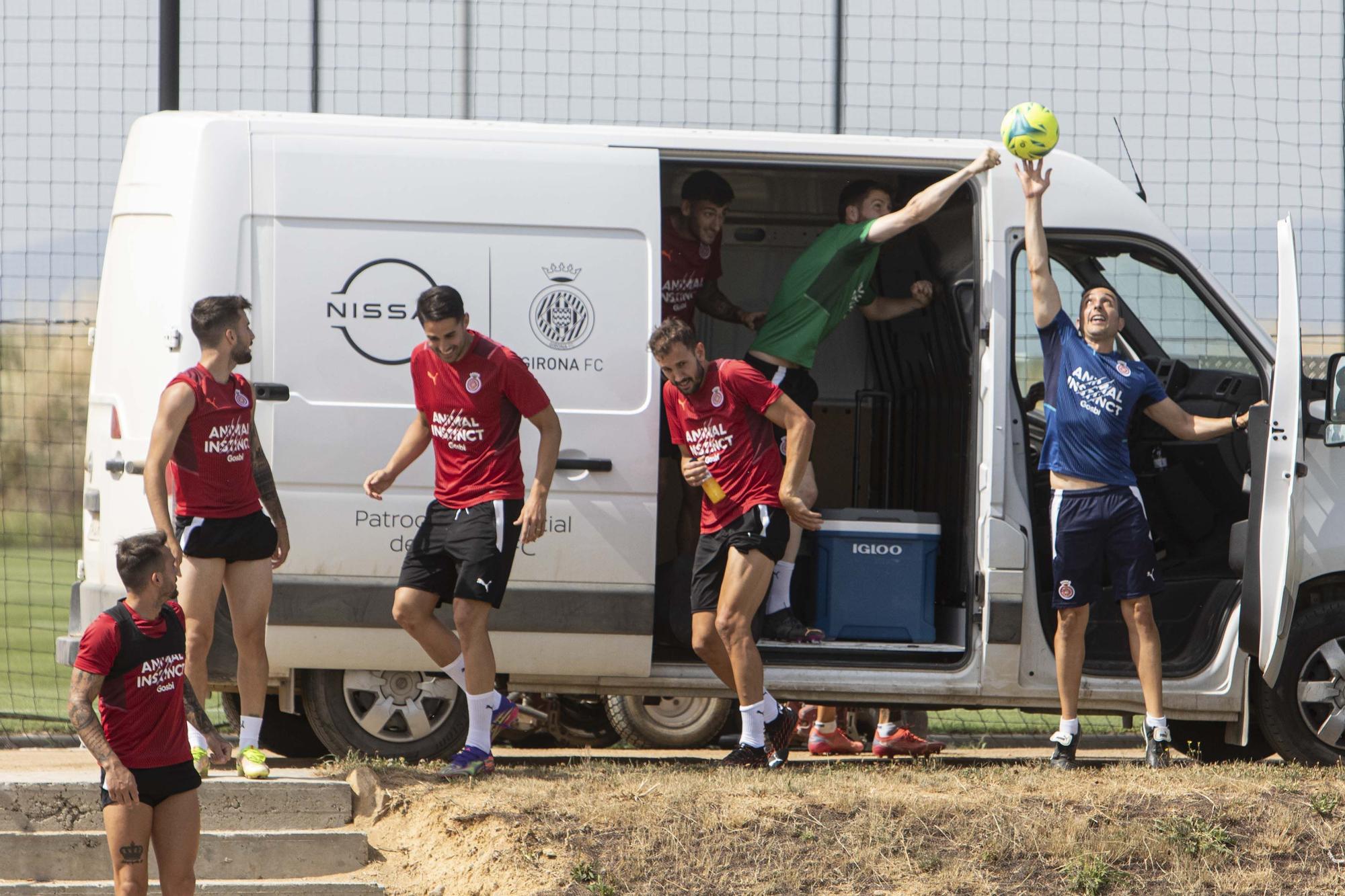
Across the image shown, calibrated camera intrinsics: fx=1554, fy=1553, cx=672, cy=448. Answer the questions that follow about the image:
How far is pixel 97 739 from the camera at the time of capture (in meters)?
4.25

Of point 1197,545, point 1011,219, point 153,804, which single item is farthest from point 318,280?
point 1197,545

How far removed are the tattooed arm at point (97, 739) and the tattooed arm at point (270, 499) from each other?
4.72 feet

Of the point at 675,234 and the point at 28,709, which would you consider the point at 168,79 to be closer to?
the point at 675,234

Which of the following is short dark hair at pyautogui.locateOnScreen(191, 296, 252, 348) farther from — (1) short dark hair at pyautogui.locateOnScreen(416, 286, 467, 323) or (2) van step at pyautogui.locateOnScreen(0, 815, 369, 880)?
(2) van step at pyautogui.locateOnScreen(0, 815, 369, 880)

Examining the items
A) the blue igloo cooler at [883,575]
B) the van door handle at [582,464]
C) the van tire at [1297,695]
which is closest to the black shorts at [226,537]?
the van door handle at [582,464]

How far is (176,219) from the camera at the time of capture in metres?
6.06

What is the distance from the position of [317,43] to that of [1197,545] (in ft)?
17.2

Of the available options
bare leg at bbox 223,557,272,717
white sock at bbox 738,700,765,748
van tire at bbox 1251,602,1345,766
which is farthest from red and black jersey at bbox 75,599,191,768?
van tire at bbox 1251,602,1345,766

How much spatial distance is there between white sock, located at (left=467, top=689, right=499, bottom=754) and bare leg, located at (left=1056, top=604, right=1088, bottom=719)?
7.51ft

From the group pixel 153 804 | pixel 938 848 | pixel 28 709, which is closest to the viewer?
pixel 153 804

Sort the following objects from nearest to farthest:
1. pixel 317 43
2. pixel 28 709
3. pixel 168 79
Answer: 1. pixel 168 79
2. pixel 317 43
3. pixel 28 709

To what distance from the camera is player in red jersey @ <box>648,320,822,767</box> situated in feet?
20.1

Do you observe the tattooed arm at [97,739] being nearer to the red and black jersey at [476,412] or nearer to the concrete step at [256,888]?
the concrete step at [256,888]

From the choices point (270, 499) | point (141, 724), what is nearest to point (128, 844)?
point (141, 724)
